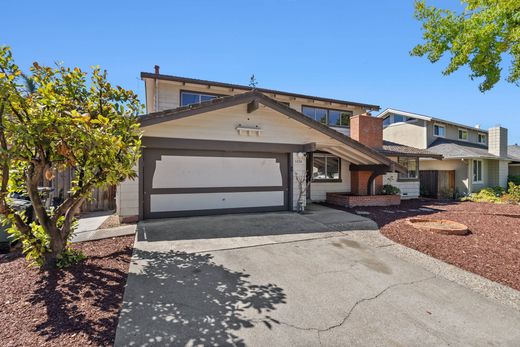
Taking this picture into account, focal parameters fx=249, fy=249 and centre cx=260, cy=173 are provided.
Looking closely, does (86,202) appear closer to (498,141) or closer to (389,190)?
(389,190)

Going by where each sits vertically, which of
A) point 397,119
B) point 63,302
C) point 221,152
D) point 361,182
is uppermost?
point 397,119

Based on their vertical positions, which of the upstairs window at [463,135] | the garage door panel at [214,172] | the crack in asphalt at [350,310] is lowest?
the crack in asphalt at [350,310]

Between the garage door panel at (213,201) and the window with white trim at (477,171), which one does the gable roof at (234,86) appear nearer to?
the garage door panel at (213,201)

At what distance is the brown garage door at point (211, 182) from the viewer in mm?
8250

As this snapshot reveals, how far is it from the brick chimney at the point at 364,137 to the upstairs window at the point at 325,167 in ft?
3.23

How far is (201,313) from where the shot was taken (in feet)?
11.0

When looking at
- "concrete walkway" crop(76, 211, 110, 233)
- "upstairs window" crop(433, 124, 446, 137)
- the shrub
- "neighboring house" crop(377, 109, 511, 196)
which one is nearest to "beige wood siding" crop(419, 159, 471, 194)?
"neighboring house" crop(377, 109, 511, 196)

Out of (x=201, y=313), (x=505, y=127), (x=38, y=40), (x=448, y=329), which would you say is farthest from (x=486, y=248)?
(x=505, y=127)

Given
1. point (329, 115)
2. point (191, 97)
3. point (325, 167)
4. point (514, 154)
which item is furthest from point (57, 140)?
point (514, 154)

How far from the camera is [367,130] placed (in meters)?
14.2

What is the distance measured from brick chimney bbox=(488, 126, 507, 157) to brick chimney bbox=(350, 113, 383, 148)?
13.2 metres

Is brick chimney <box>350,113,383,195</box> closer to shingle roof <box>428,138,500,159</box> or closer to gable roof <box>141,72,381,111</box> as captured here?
gable roof <box>141,72,381,111</box>

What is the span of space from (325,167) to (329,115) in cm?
370

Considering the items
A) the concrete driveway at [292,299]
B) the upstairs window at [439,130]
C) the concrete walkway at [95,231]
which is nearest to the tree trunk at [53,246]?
the concrete driveway at [292,299]
